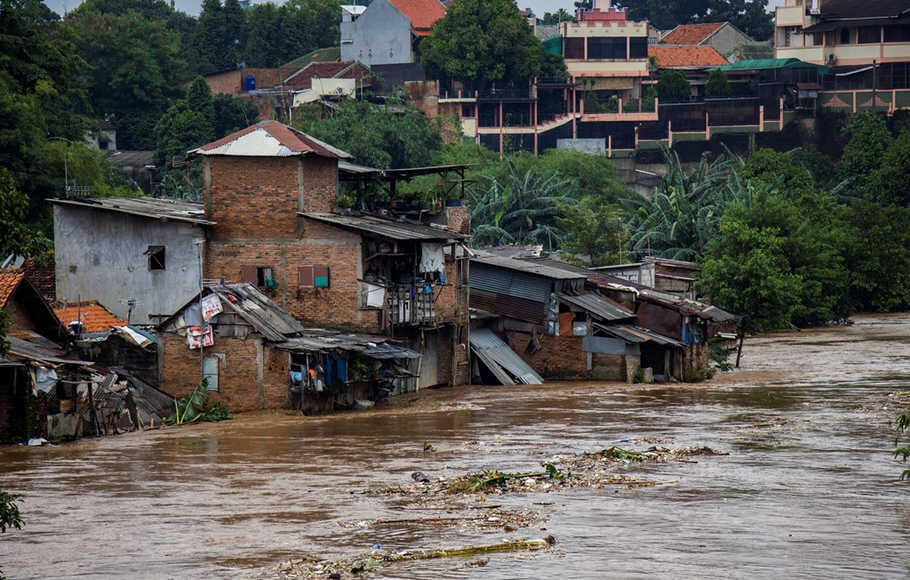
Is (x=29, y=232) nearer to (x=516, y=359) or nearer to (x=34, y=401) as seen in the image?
(x=34, y=401)

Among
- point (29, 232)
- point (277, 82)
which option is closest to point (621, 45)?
point (277, 82)

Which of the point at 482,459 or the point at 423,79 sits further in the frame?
the point at 423,79

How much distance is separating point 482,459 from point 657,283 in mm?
24722

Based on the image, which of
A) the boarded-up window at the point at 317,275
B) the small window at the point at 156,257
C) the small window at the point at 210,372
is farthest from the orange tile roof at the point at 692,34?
the small window at the point at 210,372

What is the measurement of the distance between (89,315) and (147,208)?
125 inches

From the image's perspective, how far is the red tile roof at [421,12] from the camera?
7812 centimetres

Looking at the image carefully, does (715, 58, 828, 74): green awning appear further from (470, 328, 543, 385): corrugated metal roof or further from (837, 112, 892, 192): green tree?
(470, 328, 543, 385): corrugated metal roof

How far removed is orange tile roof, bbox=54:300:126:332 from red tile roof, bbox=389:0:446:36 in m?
46.8

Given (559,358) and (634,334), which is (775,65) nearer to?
(634,334)

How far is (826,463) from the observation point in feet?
79.3

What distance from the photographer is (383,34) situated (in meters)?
78.0

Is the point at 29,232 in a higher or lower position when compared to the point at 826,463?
higher

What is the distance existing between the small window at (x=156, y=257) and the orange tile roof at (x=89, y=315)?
1.42 m

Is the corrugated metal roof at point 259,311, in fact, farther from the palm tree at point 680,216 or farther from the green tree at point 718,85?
the green tree at point 718,85
